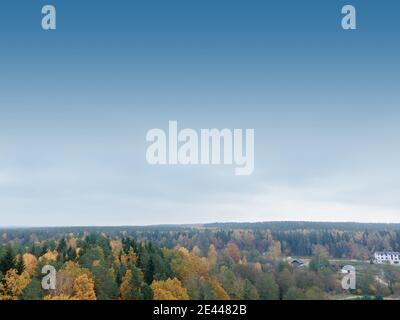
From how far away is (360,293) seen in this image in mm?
10133

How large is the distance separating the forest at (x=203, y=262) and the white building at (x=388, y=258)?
0.25 metres

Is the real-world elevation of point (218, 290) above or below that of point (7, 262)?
below

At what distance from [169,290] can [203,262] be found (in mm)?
2895

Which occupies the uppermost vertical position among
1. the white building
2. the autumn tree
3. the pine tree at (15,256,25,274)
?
the white building

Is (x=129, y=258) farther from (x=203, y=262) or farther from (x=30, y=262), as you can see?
(x=30, y=262)

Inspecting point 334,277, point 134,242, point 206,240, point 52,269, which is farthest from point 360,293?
point 52,269

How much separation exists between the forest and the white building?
25 centimetres

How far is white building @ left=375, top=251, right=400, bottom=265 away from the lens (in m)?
12.4

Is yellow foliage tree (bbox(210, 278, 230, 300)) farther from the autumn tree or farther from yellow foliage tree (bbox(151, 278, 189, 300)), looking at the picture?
the autumn tree

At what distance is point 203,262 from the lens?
43.2ft
